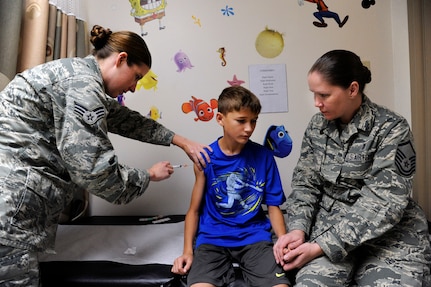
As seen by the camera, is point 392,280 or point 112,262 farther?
point 112,262

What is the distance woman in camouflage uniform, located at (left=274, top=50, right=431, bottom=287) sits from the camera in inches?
39.9

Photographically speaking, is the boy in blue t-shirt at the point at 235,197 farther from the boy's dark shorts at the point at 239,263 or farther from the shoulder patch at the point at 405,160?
the shoulder patch at the point at 405,160

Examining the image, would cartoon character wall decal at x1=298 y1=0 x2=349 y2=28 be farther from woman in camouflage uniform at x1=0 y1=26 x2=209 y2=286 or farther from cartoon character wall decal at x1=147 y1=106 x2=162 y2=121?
woman in camouflage uniform at x1=0 y1=26 x2=209 y2=286

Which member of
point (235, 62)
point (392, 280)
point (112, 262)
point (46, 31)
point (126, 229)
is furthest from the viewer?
point (235, 62)

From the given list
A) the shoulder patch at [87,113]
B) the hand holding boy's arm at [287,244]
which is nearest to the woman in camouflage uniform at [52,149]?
the shoulder patch at [87,113]

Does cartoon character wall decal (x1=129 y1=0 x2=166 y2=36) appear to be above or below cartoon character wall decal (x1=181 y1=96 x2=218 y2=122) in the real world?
above

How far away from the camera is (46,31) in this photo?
4.93ft

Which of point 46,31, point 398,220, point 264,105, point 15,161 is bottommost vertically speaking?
point 398,220

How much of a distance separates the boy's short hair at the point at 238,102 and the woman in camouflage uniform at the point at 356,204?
0.24 m

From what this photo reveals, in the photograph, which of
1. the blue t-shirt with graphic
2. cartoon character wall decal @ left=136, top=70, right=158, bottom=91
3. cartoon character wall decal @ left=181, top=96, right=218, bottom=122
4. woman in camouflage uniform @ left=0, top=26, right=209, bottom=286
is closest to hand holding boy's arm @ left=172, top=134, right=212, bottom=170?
the blue t-shirt with graphic

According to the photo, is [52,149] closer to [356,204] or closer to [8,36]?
[8,36]

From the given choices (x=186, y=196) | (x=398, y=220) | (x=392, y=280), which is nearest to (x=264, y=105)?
(x=186, y=196)

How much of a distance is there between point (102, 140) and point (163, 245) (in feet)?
2.00

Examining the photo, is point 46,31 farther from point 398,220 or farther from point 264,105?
point 398,220
